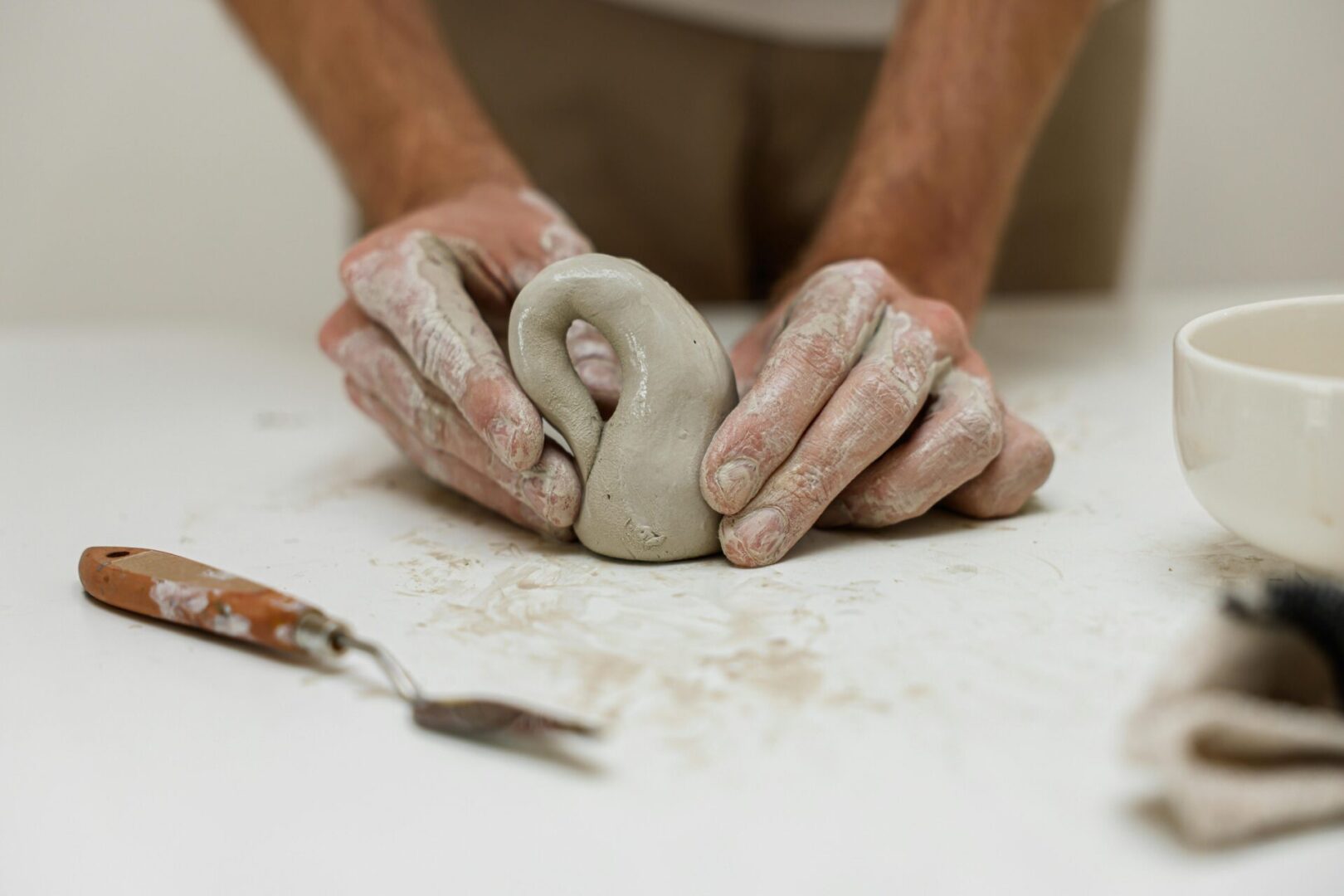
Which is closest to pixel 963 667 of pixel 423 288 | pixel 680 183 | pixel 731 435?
pixel 731 435

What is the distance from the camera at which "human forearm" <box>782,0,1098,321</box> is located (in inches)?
51.7

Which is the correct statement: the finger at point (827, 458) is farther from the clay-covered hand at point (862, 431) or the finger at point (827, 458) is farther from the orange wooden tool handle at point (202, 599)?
the orange wooden tool handle at point (202, 599)

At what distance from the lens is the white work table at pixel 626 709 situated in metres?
0.57

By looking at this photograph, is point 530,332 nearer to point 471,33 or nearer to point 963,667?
point 963,667

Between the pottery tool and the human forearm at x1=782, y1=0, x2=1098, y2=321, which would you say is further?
the human forearm at x1=782, y1=0, x2=1098, y2=321

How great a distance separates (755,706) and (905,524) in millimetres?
337

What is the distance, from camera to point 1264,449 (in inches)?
27.2

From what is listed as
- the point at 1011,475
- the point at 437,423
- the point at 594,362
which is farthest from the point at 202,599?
the point at 1011,475

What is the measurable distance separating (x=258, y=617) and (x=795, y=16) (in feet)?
4.56

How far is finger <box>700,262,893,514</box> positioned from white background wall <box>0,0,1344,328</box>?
5.92 ft

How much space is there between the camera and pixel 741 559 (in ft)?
2.88

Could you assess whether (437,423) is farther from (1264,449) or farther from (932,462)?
(1264,449)

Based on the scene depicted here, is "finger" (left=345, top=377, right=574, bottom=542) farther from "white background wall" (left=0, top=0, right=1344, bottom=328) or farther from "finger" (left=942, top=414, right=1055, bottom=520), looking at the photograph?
"white background wall" (left=0, top=0, right=1344, bottom=328)

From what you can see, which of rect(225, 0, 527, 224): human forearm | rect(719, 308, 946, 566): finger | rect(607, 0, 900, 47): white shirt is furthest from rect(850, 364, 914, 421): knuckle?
rect(607, 0, 900, 47): white shirt
